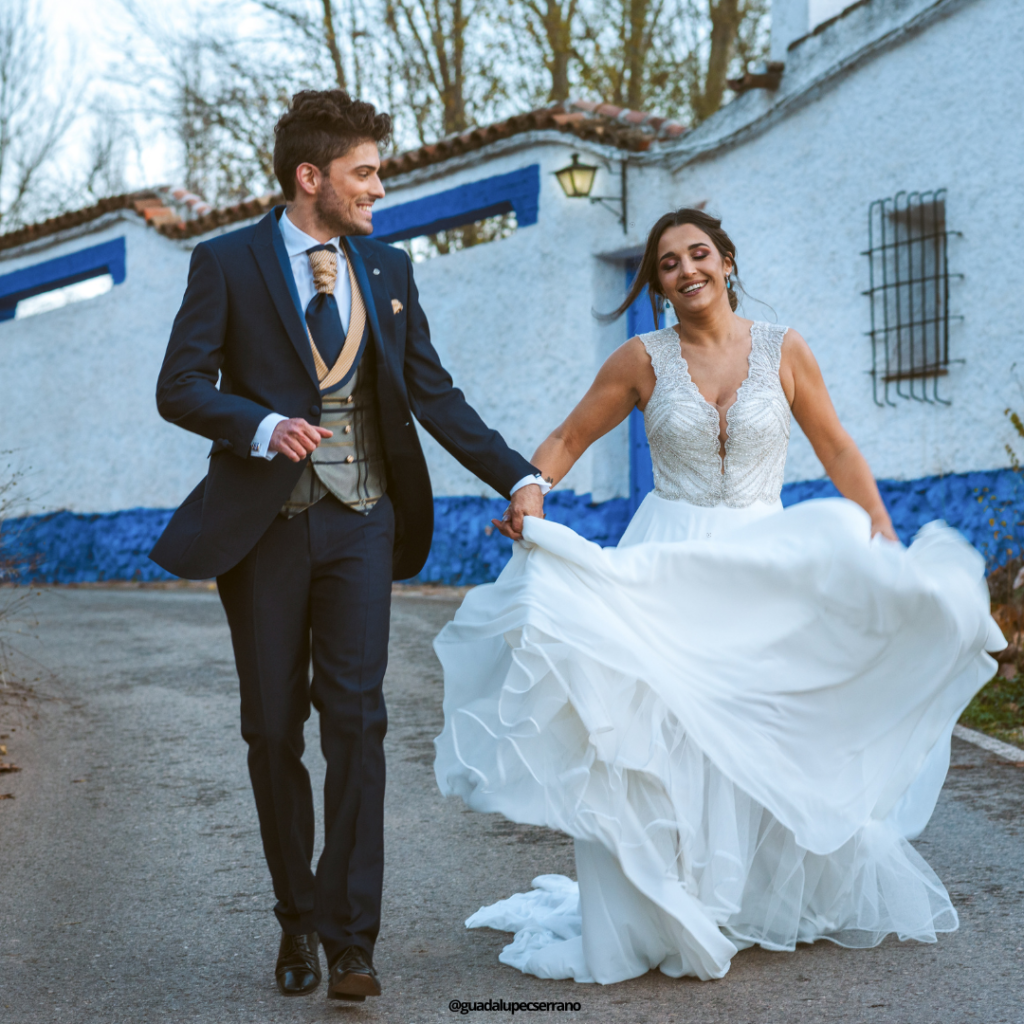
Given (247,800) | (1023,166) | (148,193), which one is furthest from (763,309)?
(148,193)

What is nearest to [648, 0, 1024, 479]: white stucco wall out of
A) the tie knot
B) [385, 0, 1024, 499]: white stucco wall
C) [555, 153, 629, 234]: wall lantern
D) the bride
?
[385, 0, 1024, 499]: white stucco wall

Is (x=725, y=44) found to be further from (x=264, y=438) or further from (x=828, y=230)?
(x=264, y=438)

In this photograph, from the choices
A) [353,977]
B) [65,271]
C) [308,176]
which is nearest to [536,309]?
[65,271]

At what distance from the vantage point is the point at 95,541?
17391 mm

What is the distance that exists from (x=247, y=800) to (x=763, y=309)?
7041 mm

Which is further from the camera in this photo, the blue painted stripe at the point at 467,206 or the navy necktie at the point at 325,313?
the blue painted stripe at the point at 467,206

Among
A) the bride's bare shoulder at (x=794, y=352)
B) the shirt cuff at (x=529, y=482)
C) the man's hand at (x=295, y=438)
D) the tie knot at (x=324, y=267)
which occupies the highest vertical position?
the tie knot at (x=324, y=267)

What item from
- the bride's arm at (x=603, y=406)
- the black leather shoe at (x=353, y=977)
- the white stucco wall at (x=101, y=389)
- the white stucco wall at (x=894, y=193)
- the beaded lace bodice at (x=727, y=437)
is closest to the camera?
the black leather shoe at (x=353, y=977)

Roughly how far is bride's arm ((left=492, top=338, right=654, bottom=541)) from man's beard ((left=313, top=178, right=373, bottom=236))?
0.97m

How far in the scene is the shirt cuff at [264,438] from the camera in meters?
3.18

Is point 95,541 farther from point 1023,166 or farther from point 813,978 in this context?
point 813,978

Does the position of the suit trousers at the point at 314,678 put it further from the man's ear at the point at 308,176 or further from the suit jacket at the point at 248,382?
the man's ear at the point at 308,176

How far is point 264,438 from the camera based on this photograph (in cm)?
319

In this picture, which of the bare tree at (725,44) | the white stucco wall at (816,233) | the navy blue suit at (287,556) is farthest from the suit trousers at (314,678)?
the bare tree at (725,44)
